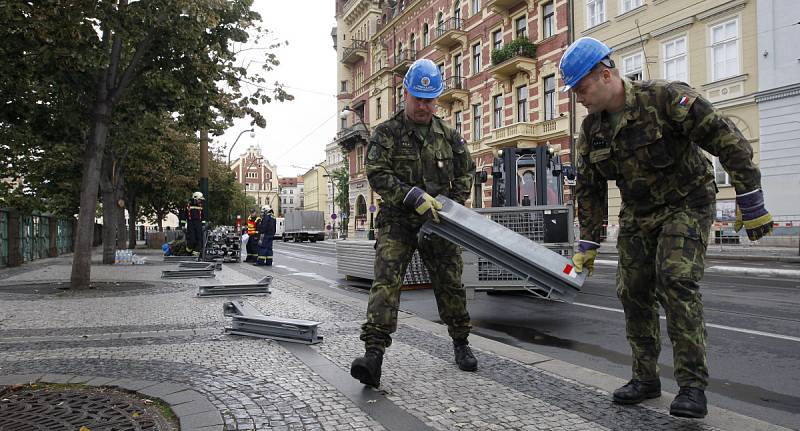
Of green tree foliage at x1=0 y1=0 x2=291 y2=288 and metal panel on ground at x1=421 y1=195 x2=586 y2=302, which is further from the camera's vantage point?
green tree foliage at x1=0 y1=0 x2=291 y2=288

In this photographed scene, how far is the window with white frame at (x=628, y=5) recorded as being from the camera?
985 inches

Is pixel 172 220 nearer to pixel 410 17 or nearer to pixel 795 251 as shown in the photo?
pixel 410 17

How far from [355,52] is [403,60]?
9283mm

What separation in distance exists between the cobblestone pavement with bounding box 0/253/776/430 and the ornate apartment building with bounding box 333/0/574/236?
14.4m

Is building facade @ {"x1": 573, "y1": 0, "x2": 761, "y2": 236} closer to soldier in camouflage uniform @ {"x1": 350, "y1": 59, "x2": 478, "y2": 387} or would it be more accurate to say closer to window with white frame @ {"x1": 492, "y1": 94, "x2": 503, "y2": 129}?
window with white frame @ {"x1": 492, "y1": 94, "x2": 503, "y2": 129}

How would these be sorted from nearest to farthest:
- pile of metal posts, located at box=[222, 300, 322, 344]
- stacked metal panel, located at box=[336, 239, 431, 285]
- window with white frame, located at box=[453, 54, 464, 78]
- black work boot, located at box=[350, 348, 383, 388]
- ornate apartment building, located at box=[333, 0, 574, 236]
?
black work boot, located at box=[350, 348, 383, 388], pile of metal posts, located at box=[222, 300, 322, 344], stacked metal panel, located at box=[336, 239, 431, 285], ornate apartment building, located at box=[333, 0, 574, 236], window with white frame, located at box=[453, 54, 464, 78]

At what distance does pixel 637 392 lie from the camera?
3229mm

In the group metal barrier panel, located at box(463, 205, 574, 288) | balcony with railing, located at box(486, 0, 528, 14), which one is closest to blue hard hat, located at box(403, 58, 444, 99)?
metal barrier panel, located at box(463, 205, 574, 288)

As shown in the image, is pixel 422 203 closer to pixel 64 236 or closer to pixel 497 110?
pixel 64 236

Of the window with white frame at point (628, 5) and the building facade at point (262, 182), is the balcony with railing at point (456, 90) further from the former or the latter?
the building facade at point (262, 182)

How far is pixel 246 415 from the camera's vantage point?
308 centimetres

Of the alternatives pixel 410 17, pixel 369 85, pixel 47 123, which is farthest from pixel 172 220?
pixel 47 123

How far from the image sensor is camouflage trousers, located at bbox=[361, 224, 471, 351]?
145 inches

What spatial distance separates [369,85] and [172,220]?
67.3 m
